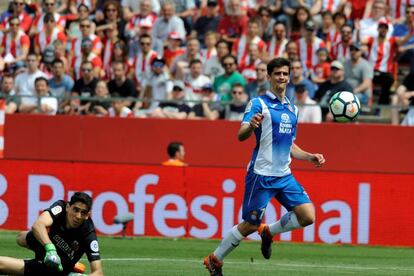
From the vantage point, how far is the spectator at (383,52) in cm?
2122

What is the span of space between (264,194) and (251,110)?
973mm

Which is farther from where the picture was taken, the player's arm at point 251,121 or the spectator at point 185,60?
the spectator at point 185,60

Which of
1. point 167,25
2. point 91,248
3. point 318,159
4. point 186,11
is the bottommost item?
point 91,248

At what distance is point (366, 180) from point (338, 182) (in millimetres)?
438

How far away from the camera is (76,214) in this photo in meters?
11.3

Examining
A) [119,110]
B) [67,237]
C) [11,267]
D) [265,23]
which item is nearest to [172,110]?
[119,110]

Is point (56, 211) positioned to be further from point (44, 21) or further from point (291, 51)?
point (44, 21)

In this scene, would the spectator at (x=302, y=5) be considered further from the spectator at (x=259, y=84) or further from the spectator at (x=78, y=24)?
the spectator at (x=78, y=24)

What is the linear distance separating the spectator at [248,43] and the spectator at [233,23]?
24.6 inches

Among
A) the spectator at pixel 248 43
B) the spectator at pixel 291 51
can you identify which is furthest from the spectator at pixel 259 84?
the spectator at pixel 248 43

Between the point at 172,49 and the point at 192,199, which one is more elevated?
the point at 172,49

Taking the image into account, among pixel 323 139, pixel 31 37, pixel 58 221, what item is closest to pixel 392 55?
pixel 323 139

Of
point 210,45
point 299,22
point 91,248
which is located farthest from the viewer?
point 299,22

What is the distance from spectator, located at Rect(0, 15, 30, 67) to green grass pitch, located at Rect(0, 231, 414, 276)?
6224 millimetres
